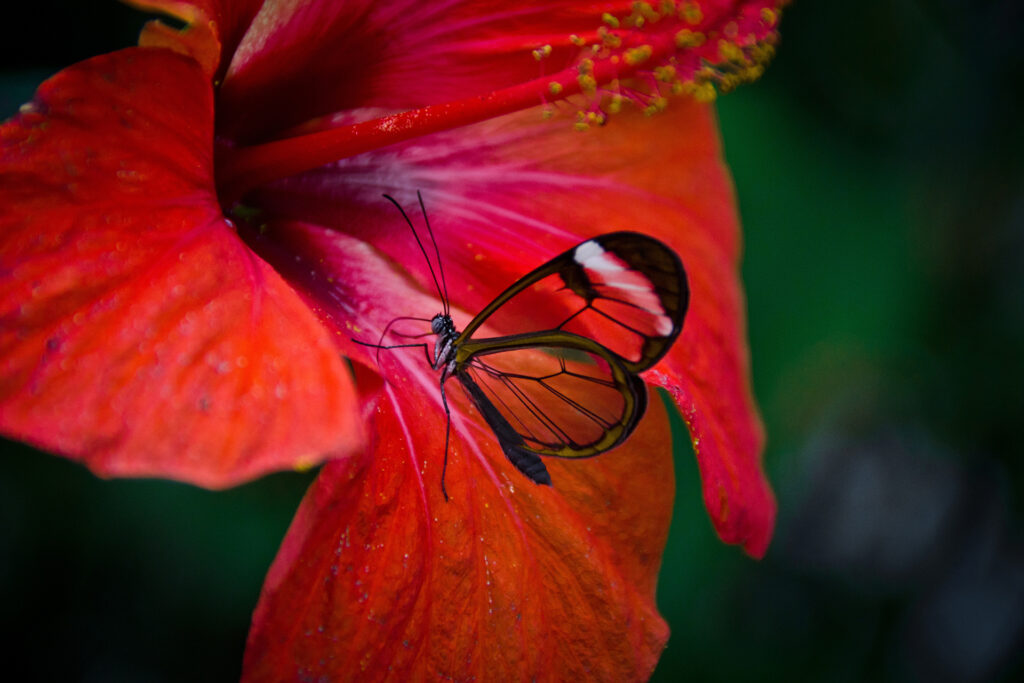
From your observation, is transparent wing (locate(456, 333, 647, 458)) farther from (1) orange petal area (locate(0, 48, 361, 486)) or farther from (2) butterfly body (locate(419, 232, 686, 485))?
(1) orange petal area (locate(0, 48, 361, 486))

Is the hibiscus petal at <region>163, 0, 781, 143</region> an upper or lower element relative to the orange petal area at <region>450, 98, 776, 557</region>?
upper

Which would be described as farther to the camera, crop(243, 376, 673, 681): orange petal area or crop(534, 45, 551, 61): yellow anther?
crop(534, 45, 551, 61): yellow anther

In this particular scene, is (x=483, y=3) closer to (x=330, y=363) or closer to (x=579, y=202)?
(x=579, y=202)

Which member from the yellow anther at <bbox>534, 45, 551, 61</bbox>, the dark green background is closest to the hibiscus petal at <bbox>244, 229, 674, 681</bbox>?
the yellow anther at <bbox>534, 45, 551, 61</bbox>

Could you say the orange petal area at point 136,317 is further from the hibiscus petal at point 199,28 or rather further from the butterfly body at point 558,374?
the butterfly body at point 558,374

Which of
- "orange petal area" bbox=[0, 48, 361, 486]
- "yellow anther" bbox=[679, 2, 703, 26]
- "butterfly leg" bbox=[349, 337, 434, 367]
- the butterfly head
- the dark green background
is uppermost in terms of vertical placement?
"yellow anther" bbox=[679, 2, 703, 26]

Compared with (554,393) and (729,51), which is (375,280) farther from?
(729,51)

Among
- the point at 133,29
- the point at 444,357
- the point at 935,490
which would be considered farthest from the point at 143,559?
the point at 935,490

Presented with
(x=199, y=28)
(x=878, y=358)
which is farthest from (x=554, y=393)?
→ (x=878, y=358)
